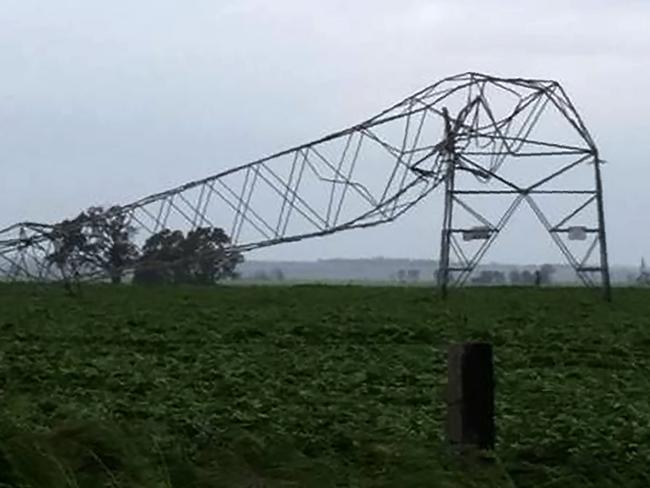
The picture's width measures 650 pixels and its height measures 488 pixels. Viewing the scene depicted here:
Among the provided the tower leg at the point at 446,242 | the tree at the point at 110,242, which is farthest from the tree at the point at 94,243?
the tower leg at the point at 446,242

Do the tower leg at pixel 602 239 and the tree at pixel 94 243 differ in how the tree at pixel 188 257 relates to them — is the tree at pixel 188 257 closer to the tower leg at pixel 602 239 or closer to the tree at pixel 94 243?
the tree at pixel 94 243

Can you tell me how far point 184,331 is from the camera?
862 inches

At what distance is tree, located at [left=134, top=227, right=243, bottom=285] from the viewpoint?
4038 centimetres

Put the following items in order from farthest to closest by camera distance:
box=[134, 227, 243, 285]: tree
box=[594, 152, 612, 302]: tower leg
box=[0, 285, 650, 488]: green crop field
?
box=[134, 227, 243, 285]: tree, box=[594, 152, 612, 302]: tower leg, box=[0, 285, 650, 488]: green crop field

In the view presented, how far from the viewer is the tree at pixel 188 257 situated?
40.4 metres

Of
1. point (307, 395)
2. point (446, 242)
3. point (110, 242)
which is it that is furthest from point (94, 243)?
point (307, 395)

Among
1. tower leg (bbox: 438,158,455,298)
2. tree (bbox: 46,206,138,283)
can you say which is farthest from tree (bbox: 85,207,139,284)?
tower leg (bbox: 438,158,455,298)

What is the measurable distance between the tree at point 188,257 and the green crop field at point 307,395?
28.7 feet

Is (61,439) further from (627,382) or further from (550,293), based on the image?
(550,293)

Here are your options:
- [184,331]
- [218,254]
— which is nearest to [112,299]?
[218,254]

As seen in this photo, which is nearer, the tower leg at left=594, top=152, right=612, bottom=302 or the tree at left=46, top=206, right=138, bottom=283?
the tower leg at left=594, top=152, right=612, bottom=302

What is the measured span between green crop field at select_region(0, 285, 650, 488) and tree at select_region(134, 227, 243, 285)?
8.74 metres

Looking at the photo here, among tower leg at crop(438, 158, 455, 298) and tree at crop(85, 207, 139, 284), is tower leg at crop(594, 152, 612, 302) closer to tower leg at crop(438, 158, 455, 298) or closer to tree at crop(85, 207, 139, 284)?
tower leg at crop(438, 158, 455, 298)

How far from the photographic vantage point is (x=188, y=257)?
41.0 meters
